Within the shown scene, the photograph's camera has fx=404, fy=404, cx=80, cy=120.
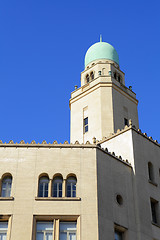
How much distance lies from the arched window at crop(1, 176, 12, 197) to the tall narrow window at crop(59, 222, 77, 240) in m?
4.61

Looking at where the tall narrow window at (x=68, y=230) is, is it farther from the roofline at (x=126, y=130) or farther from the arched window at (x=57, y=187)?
the roofline at (x=126, y=130)

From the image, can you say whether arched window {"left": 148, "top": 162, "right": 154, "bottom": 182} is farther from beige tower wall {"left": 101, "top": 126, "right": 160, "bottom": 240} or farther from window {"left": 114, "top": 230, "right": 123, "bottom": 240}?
window {"left": 114, "top": 230, "right": 123, "bottom": 240}

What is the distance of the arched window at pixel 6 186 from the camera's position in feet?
97.2

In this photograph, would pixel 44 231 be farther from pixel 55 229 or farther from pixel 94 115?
pixel 94 115

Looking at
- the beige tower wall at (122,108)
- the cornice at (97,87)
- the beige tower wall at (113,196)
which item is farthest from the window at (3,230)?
the cornice at (97,87)

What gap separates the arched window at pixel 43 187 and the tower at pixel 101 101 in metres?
12.2

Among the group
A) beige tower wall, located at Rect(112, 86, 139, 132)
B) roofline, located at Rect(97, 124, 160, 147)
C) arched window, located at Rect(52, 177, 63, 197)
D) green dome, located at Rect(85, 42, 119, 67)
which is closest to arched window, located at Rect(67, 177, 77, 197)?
arched window, located at Rect(52, 177, 63, 197)

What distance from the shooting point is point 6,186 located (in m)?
30.0

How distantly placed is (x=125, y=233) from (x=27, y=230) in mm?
7547

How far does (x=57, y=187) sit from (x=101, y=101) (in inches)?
620

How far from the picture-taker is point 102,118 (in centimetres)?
4253

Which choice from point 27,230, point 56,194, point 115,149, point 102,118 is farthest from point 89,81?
point 27,230

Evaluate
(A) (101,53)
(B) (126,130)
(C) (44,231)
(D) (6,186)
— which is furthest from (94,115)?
(C) (44,231)

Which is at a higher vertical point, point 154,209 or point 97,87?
point 97,87
